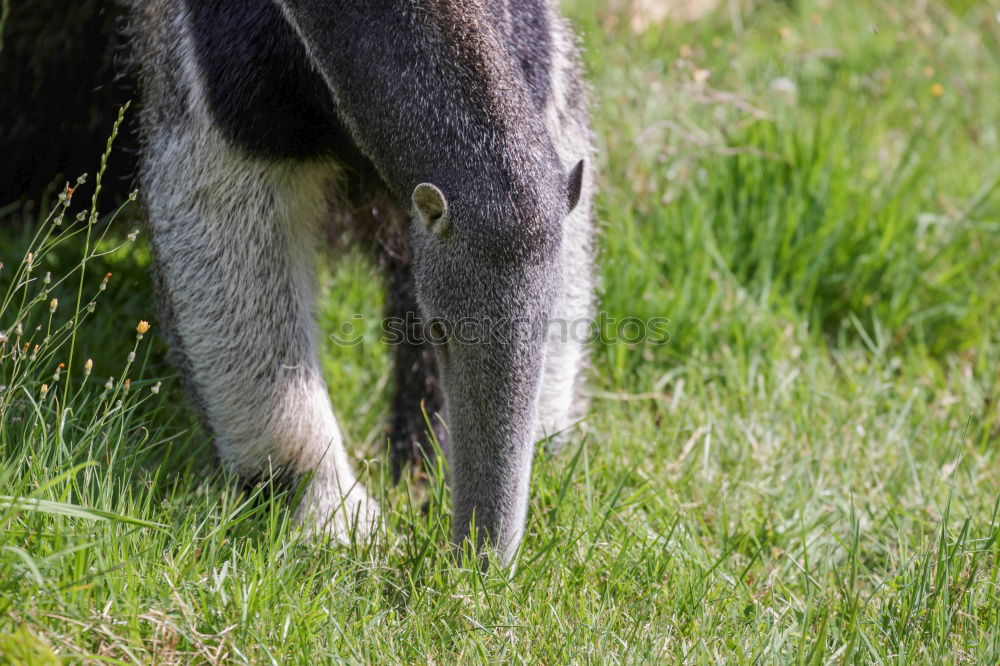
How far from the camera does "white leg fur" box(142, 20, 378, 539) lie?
3.45 meters

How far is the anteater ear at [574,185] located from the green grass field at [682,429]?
3.05 ft

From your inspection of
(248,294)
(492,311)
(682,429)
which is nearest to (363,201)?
(248,294)

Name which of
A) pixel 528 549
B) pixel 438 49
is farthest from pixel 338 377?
pixel 438 49

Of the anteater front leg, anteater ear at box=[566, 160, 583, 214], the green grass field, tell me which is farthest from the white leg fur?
anteater ear at box=[566, 160, 583, 214]

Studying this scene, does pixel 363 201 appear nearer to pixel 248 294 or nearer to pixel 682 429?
pixel 248 294

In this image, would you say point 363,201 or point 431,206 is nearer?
point 431,206

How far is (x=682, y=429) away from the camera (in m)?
4.45

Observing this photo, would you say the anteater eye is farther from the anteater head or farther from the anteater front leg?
the anteater front leg

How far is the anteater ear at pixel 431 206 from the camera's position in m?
2.79

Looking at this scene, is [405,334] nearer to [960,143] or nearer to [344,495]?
[344,495]

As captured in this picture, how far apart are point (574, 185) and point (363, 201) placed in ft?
3.97

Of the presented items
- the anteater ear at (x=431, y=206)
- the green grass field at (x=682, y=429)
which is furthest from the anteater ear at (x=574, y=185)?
the green grass field at (x=682, y=429)

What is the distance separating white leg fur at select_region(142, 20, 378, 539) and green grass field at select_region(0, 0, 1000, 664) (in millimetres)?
171

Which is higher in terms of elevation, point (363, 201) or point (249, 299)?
point (363, 201)
